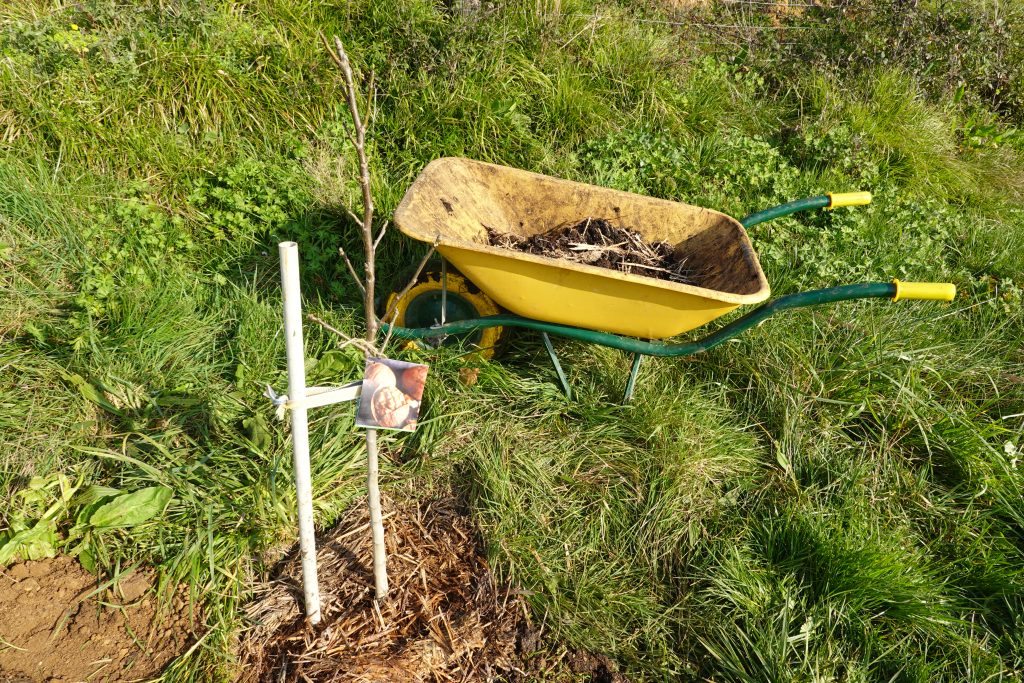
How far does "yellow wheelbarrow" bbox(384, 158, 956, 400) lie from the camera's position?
8.52 feet

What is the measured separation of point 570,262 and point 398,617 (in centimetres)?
134

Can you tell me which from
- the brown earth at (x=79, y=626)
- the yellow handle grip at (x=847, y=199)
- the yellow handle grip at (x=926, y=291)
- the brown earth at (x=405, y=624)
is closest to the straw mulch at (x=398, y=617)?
the brown earth at (x=405, y=624)

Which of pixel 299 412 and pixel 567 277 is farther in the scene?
pixel 567 277

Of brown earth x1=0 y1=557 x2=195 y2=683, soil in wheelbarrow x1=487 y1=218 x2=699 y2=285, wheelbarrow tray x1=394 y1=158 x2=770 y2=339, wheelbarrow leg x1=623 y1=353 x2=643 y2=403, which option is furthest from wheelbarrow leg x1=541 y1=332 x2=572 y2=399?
brown earth x1=0 y1=557 x2=195 y2=683

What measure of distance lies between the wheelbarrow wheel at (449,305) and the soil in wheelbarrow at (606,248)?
24cm

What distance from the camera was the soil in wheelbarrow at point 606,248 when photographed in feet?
10.2

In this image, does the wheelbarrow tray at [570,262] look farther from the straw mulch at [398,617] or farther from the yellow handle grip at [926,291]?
the straw mulch at [398,617]

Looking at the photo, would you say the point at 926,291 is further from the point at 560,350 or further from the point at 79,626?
the point at 79,626

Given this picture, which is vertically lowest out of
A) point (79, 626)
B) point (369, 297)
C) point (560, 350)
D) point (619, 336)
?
point (79, 626)

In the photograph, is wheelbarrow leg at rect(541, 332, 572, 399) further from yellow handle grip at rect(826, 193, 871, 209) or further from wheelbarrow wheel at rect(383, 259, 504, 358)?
yellow handle grip at rect(826, 193, 871, 209)

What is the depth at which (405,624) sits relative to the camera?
2262mm

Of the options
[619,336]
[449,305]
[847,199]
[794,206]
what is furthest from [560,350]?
[847,199]

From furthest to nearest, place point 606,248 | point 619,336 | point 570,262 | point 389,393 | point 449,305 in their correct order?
point 449,305 → point 606,248 → point 619,336 → point 570,262 → point 389,393

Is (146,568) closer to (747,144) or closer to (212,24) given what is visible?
(212,24)
